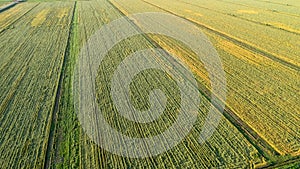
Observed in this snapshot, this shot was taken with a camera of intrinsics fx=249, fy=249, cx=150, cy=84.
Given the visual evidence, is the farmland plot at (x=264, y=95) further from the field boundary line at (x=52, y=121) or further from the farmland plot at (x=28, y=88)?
the farmland plot at (x=28, y=88)

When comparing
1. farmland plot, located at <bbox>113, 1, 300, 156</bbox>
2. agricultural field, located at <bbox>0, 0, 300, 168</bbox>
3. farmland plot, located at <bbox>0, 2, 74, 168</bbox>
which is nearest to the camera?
agricultural field, located at <bbox>0, 0, 300, 168</bbox>

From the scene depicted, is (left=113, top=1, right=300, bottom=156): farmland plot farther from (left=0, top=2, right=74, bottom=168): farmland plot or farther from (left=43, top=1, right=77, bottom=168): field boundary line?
(left=0, top=2, right=74, bottom=168): farmland plot

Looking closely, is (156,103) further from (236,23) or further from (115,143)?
(236,23)

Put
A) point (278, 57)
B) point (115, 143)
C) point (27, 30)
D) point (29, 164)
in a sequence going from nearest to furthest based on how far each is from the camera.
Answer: point (29, 164) < point (115, 143) < point (278, 57) < point (27, 30)

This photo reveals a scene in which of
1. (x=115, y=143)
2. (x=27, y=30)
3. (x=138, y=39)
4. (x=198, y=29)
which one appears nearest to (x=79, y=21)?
(x=27, y=30)

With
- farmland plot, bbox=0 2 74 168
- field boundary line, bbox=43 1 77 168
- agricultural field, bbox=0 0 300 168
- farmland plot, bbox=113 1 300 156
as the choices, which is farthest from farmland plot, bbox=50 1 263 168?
farmland plot, bbox=113 1 300 156
